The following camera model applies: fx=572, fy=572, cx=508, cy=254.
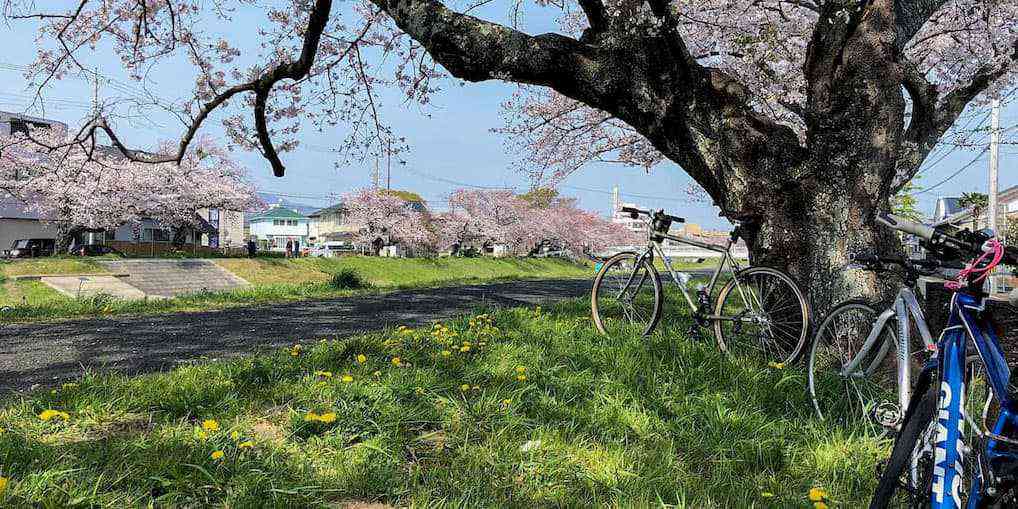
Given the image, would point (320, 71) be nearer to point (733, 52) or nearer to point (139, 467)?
point (733, 52)

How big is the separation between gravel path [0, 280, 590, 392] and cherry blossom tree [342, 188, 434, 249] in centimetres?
3617

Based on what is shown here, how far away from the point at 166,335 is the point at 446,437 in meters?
5.28

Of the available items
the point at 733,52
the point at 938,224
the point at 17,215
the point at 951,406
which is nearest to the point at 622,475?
the point at 951,406

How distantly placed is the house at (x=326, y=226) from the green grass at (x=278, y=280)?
33.5 m

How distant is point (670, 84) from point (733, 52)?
6.13m

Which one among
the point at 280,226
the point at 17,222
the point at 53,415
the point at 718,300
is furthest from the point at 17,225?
the point at 718,300

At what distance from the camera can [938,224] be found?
2.20m

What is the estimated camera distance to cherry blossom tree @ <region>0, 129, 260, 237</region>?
28.8 m

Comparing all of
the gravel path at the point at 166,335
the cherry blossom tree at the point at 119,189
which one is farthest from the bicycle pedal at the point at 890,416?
the cherry blossom tree at the point at 119,189

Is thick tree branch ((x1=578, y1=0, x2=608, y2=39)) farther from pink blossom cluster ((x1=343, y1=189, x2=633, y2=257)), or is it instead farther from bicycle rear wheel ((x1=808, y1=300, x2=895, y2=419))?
pink blossom cluster ((x1=343, y1=189, x2=633, y2=257))

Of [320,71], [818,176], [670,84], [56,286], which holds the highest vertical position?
[320,71]

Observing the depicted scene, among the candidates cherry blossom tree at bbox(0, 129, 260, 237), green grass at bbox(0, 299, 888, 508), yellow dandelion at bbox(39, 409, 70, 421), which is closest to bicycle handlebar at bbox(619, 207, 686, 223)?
green grass at bbox(0, 299, 888, 508)

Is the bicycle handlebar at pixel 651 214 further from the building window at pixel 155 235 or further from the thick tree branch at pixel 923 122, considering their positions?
the building window at pixel 155 235

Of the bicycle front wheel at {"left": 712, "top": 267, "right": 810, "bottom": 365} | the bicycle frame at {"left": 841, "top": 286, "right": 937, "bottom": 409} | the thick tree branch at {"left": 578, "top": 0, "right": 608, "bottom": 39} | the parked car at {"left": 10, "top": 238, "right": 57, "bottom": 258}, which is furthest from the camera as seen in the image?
the parked car at {"left": 10, "top": 238, "right": 57, "bottom": 258}
